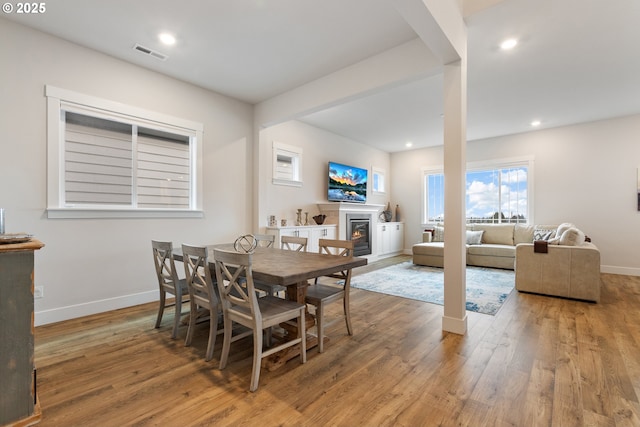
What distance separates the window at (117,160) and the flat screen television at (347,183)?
2941 millimetres

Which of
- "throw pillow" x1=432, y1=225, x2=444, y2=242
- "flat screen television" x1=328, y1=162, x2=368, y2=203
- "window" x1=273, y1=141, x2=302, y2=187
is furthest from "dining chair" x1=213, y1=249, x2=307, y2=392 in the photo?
"throw pillow" x1=432, y1=225, x2=444, y2=242

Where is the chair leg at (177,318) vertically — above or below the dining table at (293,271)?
below

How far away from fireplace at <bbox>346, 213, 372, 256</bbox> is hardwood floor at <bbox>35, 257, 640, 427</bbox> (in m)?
3.20

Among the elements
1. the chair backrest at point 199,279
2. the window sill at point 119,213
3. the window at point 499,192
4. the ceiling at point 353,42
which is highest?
the ceiling at point 353,42

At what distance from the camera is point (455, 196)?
2670 millimetres

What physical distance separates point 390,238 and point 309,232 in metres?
2.88

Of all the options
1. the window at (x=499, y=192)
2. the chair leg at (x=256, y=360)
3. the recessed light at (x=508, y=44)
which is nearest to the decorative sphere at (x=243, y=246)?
the chair leg at (x=256, y=360)

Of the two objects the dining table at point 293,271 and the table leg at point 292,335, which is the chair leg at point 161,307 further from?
the table leg at point 292,335

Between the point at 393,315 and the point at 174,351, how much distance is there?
2.16 metres

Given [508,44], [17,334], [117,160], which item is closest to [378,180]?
[508,44]

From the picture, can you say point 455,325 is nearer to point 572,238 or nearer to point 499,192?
point 572,238

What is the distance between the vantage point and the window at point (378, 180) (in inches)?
298

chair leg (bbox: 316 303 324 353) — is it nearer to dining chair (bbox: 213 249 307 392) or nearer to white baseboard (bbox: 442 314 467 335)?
dining chair (bbox: 213 249 307 392)

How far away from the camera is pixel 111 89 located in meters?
3.23
